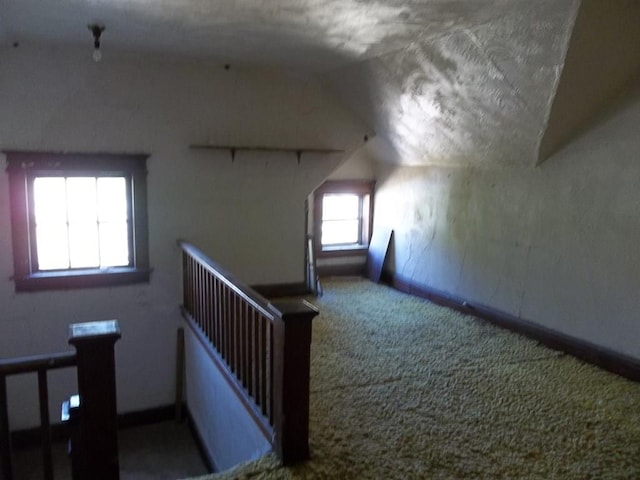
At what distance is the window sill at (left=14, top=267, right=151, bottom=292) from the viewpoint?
401 cm

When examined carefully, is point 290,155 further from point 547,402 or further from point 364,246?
point 547,402

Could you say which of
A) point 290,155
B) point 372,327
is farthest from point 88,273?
point 372,327

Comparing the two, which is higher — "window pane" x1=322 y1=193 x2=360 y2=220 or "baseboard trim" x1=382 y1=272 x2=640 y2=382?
"window pane" x1=322 y1=193 x2=360 y2=220

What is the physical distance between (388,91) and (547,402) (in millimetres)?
2517

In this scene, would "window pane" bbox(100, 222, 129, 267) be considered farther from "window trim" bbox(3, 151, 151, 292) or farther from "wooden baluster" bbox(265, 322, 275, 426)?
"wooden baluster" bbox(265, 322, 275, 426)

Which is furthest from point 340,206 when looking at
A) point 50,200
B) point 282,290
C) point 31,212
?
point 31,212

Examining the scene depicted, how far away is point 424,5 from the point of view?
262 centimetres

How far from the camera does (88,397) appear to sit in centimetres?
167

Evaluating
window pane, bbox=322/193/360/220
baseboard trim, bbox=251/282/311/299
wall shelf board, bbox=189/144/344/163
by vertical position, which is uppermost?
wall shelf board, bbox=189/144/344/163

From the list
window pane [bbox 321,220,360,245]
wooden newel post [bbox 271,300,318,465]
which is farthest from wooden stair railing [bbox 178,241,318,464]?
window pane [bbox 321,220,360,245]

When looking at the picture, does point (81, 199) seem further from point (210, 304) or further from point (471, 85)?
point (471, 85)

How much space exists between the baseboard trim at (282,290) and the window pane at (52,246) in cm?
163

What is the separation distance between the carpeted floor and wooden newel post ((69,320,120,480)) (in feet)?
2.14

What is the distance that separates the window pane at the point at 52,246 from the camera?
4.08 m
